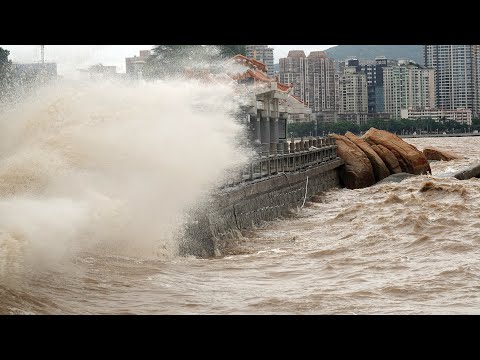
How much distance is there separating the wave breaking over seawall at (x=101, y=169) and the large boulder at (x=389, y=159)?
17102mm

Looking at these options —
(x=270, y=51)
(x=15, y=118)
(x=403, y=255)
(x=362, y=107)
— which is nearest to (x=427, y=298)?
(x=403, y=255)

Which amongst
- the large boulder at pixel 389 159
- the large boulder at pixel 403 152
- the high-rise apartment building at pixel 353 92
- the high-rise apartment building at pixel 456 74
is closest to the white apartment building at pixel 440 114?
the high-rise apartment building at pixel 456 74

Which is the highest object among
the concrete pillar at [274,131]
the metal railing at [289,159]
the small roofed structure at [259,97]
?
the small roofed structure at [259,97]

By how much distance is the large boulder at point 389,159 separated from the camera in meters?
34.0

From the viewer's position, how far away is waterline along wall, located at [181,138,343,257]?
43.2ft

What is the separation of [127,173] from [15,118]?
268 centimetres

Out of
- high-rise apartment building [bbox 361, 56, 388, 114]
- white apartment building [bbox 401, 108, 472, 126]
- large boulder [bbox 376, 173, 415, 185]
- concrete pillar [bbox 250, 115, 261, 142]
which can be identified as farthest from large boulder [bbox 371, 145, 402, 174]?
high-rise apartment building [bbox 361, 56, 388, 114]

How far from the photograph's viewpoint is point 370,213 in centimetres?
2011

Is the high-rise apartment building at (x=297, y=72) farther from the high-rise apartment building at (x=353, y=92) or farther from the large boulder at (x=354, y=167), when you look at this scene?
the large boulder at (x=354, y=167)

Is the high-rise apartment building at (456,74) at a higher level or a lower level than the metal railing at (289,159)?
higher

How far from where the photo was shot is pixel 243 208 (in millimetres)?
16234

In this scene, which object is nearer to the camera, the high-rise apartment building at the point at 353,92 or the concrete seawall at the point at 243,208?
the concrete seawall at the point at 243,208

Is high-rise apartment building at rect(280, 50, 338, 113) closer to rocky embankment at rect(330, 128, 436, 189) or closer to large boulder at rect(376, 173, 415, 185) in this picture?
rocky embankment at rect(330, 128, 436, 189)

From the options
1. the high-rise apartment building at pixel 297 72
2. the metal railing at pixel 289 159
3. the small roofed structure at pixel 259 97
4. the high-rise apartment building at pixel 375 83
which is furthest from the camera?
the high-rise apartment building at pixel 375 83
